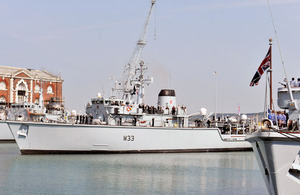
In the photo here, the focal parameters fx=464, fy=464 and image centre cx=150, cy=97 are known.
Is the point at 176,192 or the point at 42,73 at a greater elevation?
the point at 42,73

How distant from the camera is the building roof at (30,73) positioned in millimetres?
81594

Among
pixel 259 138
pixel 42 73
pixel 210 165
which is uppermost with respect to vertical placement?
pixel 42 73

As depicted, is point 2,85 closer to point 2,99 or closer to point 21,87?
point 2,99

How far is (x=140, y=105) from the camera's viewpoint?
44094 mm

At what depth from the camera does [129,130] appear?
4059 centimetres

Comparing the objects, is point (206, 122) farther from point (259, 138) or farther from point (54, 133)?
point (259, 138)

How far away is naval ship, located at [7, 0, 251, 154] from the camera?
38.7m

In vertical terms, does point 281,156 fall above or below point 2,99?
below

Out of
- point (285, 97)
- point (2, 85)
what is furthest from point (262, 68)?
point (2, 85)

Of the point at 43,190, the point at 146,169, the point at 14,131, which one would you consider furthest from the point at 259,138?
the point at 14,131

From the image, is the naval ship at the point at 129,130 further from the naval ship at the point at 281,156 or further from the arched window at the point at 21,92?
the arched window at the point at 21,92

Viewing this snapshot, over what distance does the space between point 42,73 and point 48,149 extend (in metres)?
53.5

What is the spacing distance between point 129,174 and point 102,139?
1169 centimetres

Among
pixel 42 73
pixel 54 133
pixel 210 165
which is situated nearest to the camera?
pixel 210 165
